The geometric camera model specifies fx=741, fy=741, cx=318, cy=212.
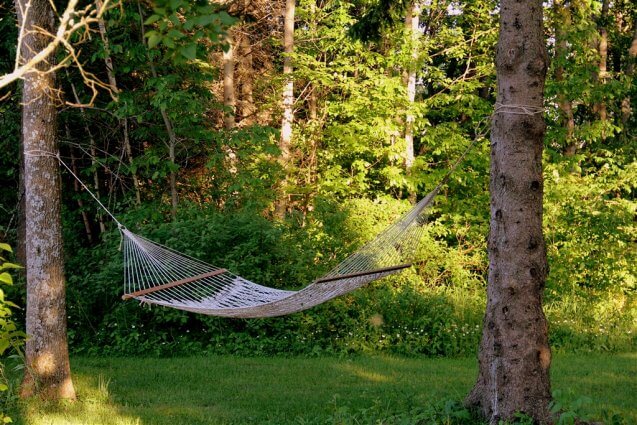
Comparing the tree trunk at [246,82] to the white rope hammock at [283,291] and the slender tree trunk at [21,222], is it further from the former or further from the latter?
the white rope hammock at [283,291]

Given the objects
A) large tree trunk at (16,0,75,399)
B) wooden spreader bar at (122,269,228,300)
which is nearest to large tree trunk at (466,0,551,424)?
wooden spreader bar at (122,269,228,300)

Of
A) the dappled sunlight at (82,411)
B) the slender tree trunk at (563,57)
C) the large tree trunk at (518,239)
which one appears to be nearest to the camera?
the large tree trunk at (518,239)

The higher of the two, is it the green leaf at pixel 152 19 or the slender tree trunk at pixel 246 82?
the slender tree trunk at pixel 246 82

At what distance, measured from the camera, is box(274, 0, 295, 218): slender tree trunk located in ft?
33.9

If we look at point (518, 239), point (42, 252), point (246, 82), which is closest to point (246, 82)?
point (246, 82)

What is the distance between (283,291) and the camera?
15.7ft

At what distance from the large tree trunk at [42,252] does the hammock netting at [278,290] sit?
0.56 m

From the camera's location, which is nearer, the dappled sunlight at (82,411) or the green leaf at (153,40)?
the green leaf at (153,40)

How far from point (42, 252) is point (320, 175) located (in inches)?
263

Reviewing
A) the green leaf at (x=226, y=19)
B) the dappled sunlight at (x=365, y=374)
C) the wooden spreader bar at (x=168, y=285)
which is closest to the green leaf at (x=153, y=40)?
the green leaf at (x=226, y=19)

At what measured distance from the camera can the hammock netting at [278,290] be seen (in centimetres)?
418

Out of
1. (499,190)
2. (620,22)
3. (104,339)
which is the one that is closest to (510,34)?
(499,190)

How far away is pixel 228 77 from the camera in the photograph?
10.3m

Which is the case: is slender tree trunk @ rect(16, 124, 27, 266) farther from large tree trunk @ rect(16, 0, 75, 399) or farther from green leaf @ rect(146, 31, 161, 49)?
green leaf @ rect(146, 31, 161, 49)
